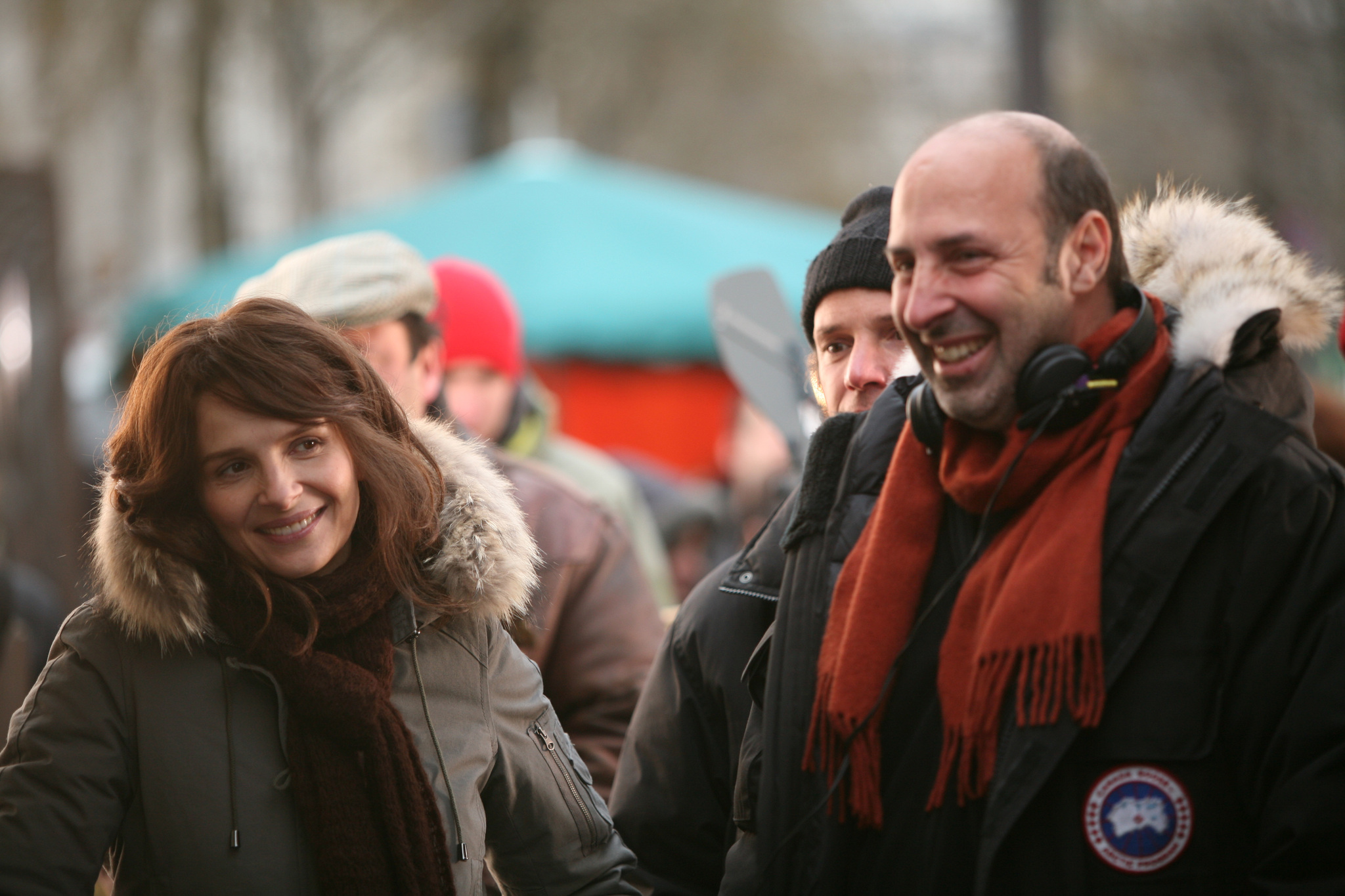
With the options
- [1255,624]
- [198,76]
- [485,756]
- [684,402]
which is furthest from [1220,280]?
[198,76]

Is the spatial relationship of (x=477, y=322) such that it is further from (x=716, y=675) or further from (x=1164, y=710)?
(x=1164, y=710)

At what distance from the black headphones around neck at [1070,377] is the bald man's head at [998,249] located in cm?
3

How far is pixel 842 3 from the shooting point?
30969mm

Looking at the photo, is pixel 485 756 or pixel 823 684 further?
pixel 485 756

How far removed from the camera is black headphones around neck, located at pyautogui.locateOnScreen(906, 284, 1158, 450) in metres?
2.14

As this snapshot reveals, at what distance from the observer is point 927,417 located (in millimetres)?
2309

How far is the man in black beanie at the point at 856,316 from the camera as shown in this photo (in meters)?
2.86

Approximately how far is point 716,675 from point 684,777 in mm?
203

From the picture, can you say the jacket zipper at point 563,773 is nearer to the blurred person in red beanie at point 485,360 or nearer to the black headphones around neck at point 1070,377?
the black headphones around neck at point 1070,377

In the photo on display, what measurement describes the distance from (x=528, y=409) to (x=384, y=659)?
279cm

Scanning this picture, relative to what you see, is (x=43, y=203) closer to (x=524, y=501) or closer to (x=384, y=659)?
(x=524, y=501)

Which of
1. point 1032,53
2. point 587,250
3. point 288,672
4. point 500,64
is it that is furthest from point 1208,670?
point 500,64

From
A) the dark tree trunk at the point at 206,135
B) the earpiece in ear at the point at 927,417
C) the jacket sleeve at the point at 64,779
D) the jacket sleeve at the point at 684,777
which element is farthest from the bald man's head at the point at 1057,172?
the dark tree trunk at the point at 206,135

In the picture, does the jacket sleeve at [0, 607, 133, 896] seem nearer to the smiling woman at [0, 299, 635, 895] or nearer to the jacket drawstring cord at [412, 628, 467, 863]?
the smiling woman at [0, 299, 635, 895]
